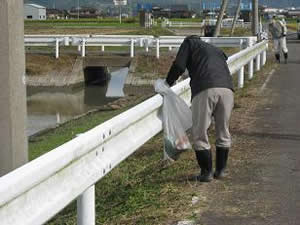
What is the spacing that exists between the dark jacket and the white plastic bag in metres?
0.36

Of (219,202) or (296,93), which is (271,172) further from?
(296,93)

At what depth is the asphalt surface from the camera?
603cm

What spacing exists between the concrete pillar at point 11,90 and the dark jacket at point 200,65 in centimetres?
189

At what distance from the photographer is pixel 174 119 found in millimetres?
7121

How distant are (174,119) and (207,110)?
53cm

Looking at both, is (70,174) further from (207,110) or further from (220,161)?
(220,161)

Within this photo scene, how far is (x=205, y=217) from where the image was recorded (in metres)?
5.70

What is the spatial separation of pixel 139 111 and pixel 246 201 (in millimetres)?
1329

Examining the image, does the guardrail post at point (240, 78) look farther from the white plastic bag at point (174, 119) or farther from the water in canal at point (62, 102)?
the white plastic bag at point (174, 119)

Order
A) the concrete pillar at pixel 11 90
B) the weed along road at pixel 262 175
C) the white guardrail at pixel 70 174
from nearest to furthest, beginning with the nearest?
the white guardrail at pixel 70 174 → the concrete pillar at pixel 11 90 → the weed along road at pixel 262 175

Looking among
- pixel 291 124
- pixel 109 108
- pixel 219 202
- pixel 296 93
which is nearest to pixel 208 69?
pixel 219 202

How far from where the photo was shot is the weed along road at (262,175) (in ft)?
19.0

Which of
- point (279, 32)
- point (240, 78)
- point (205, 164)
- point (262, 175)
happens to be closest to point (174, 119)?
point (205, 164)

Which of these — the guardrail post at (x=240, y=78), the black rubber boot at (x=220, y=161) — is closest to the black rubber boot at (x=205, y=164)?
the black rubber boot at (x=220, y=161)
